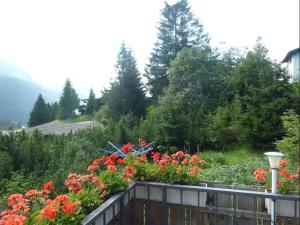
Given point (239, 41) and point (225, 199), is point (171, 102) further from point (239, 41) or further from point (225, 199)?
point (225, 199)

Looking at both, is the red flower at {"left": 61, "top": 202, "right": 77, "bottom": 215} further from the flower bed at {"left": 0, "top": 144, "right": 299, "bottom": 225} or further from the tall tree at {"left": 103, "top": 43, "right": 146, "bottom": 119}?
the tall tree at {"left": 103, "top": 43, "right": 146, "bottom": 119}

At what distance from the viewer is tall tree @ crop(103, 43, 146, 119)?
55.6 ft

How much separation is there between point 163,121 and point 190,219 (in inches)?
304

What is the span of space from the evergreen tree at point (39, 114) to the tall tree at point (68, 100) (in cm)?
337

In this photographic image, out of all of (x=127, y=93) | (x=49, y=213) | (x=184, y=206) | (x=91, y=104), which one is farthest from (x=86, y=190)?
(x=91, y=104)

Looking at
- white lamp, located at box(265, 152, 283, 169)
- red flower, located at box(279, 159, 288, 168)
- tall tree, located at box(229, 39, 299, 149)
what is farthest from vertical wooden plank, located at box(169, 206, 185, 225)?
tall tree, located at box(229, 39, 299, 149)

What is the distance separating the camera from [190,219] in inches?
102

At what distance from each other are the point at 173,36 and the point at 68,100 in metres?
21.4

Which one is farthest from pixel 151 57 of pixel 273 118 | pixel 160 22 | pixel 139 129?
pixel 273 118

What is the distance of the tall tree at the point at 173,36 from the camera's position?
2008 centimetres

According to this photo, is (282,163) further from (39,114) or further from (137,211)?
(39,114)

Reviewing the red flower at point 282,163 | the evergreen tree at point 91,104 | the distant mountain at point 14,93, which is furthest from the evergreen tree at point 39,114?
the red flower at point 282,163

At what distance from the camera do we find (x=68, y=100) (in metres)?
37.9

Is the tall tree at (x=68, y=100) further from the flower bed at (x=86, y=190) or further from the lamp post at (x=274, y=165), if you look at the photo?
the lamp post at (x=274, y=165)
